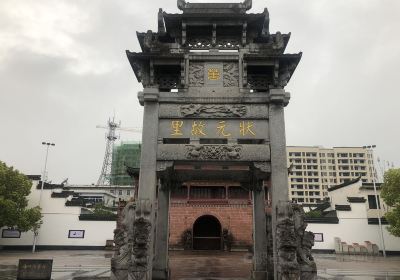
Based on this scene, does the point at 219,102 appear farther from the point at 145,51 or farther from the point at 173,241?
the point at 173,241

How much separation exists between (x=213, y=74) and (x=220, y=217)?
22.7 m

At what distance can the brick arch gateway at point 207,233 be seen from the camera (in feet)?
103

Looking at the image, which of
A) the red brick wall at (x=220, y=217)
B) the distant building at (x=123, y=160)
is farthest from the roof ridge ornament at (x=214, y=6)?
the distant building at (x=123, y=160)

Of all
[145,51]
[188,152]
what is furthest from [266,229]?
[145,51]

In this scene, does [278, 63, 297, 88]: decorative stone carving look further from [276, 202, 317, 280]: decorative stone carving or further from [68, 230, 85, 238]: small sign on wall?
[68, 230, 85, 238]: small sign on wall

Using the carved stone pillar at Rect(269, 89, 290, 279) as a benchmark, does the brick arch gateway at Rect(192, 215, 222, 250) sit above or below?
below

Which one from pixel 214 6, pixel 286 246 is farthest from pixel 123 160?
pixel 286 246

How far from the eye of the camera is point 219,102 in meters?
10.1

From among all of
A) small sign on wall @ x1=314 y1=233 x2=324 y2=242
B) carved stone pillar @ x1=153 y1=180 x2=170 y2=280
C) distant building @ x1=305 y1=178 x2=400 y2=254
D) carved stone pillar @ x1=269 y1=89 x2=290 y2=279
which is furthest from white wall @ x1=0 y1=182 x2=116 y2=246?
carved stone pillar @ x1=269 y1=89 x2=290 y2=279

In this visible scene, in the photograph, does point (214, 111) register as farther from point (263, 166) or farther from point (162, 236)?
point (162, 236)

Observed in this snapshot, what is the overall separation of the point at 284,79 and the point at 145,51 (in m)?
4.34

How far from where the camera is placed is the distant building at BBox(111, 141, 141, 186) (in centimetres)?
8612

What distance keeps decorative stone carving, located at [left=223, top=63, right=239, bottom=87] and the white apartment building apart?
307ft

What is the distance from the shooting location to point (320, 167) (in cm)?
10125
